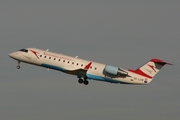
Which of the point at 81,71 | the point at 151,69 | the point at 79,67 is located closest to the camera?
the point at 81,71

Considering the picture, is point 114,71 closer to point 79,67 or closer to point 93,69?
point 93,69

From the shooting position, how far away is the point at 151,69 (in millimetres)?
55719

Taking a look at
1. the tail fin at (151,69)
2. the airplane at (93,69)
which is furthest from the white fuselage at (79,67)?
the tail fin at (151,69)

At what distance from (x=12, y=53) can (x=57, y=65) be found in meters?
6.62

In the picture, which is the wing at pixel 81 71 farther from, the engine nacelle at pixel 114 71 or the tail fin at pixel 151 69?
the tail fin at pixel 151 69

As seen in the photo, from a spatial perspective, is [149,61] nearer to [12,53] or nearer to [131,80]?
[131,80]

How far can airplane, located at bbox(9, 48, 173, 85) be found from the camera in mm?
54344

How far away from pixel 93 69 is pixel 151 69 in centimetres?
676

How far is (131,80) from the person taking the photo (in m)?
54.4

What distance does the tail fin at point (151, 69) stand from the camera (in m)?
55.4

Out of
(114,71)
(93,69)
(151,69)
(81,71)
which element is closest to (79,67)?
Answer: (81,71)

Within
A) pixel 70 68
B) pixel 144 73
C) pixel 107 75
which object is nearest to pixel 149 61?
pixel 144 73

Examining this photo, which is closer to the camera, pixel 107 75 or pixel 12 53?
pixel 107 75

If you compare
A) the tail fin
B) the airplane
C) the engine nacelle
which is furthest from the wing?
the tail fin
